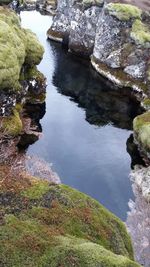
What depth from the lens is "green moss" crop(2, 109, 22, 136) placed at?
4887cm

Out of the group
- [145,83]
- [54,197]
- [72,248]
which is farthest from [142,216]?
[145,83]

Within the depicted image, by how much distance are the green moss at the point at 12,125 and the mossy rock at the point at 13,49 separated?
3765mm

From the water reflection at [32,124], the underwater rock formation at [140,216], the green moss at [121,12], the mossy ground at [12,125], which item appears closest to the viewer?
the underwater rock formation at [140,216]

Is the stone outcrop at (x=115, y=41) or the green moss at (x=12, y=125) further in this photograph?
the stone outcrop at (x=115, y=41)

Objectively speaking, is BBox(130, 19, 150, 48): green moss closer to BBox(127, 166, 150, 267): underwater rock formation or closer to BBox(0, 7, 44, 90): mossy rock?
BBox(0, 7, 44, 90): mossy rock

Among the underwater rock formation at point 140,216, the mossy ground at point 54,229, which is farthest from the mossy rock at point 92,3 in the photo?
the mossy ground at point 54,229

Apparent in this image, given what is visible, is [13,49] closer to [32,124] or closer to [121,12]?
[32,124]

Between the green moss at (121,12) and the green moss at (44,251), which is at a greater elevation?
the green moss at (121,12)

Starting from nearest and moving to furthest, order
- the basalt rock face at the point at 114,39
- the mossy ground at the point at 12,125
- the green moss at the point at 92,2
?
the mossy ground at the point at 12,125 < the basalt rock face at the point at 114,39 < the green moss at the point at 92,2

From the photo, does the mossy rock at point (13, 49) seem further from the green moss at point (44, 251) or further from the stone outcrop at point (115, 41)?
the green moss at point (44, 251)

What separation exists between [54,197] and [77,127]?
4261 cm

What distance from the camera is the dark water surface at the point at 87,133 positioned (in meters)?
50.2

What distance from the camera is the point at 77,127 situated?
206 feet

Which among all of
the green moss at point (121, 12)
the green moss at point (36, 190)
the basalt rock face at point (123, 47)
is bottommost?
the green moss at point (36, 190)
